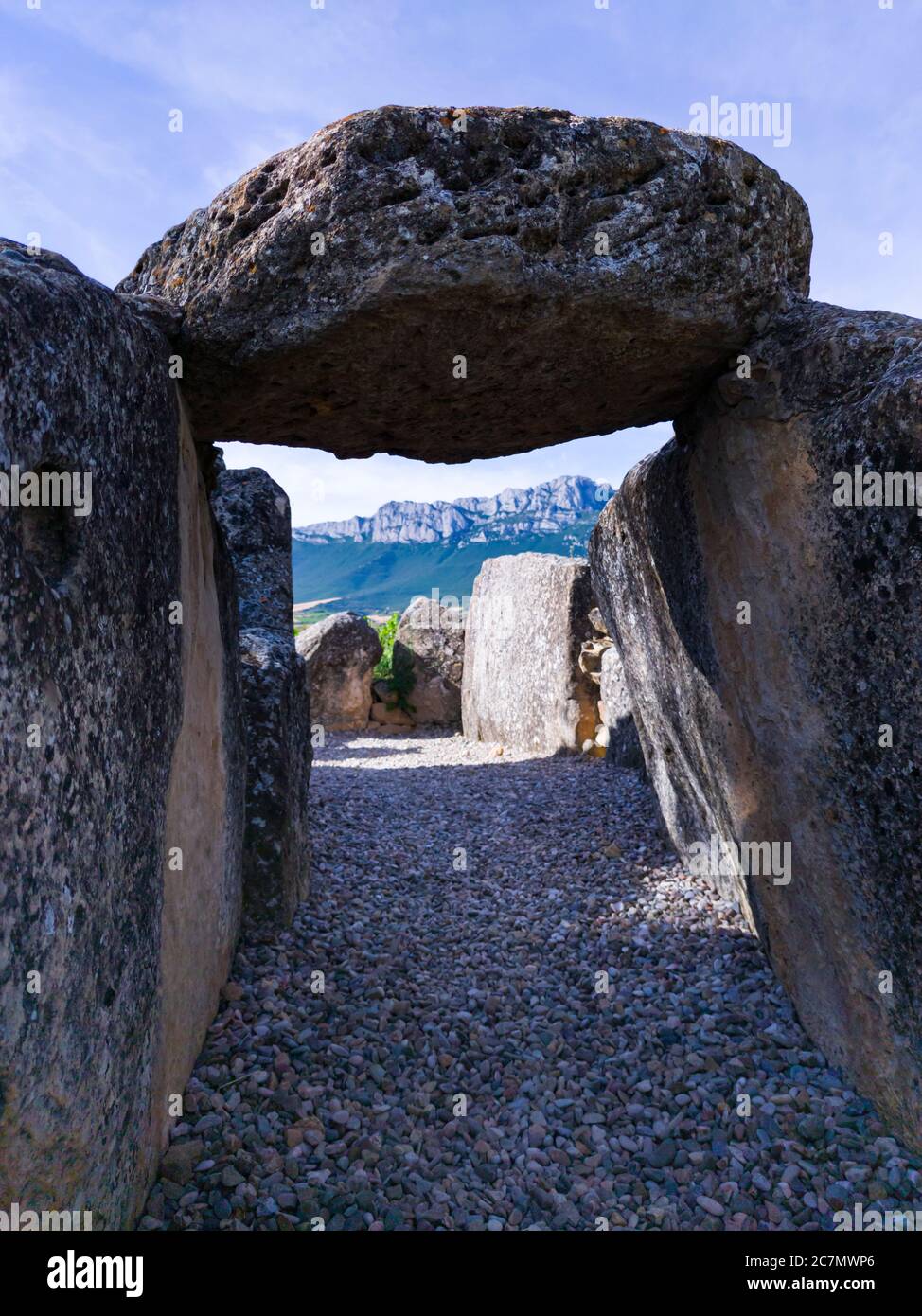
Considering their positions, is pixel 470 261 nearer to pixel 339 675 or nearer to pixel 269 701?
pixel 269 701

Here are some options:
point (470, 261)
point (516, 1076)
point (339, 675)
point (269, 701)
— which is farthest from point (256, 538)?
point (339, 675)

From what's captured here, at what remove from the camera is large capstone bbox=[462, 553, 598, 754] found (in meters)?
9.71

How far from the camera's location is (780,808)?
380 cm

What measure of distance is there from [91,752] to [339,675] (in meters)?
11.8

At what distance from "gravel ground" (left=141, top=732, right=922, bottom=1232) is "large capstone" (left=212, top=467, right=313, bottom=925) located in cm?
28

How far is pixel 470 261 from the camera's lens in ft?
10.0

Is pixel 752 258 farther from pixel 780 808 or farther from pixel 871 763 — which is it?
pixel 780 808

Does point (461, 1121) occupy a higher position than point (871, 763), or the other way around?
point (871, 763)

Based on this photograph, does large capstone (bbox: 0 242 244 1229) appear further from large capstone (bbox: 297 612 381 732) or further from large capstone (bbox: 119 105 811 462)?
large capstone (bbox: 297 612 381 732)

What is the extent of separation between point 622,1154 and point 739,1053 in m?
0.77

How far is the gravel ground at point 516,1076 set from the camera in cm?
292

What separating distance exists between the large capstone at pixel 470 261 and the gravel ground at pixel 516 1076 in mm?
2779
